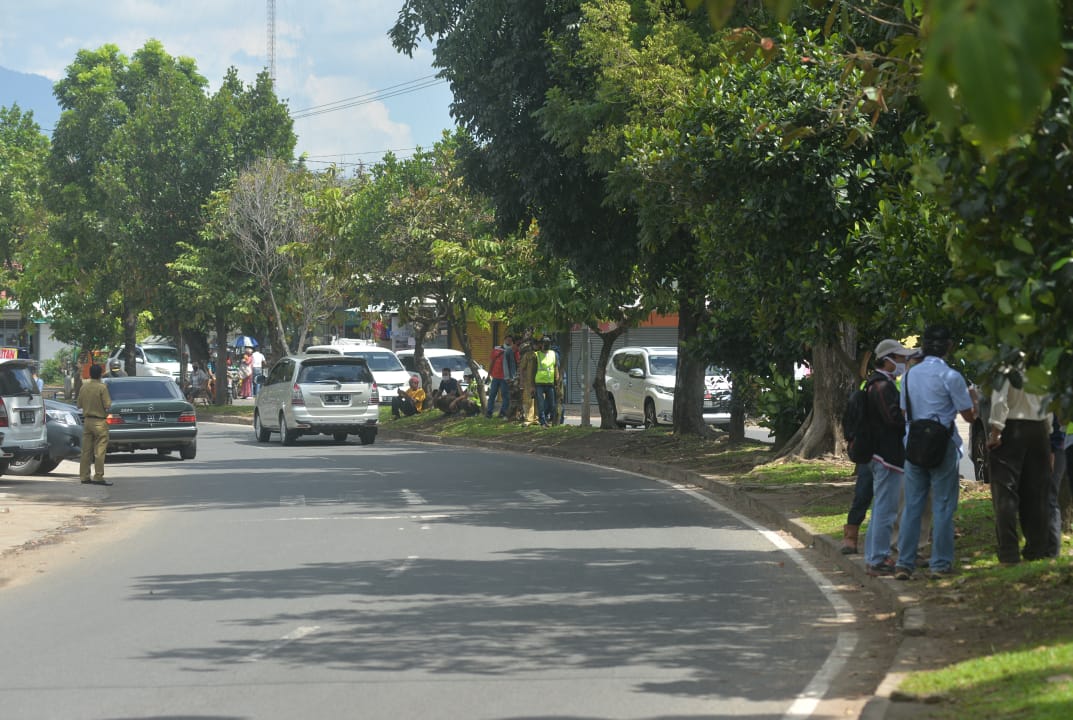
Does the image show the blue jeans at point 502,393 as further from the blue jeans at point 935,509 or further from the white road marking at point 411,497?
the blue jeans at point 935,509

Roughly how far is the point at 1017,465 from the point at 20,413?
14.6 metres

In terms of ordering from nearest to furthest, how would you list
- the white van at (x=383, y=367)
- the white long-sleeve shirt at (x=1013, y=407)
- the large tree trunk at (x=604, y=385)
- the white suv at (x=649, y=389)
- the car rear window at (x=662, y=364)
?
1. the white long-sleeve shirt at (x=1013, y=407)
2. the large tree trunk at (x=604, y=385)
3. the white suv at (x=649, y=389)
4. the car rear window at (x=662, y=364)
5. the white van at (x=383, y=367)

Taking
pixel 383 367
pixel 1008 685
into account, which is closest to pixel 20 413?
pixel 1008 685

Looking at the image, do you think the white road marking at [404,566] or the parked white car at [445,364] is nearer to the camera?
the white road marking at [404,566]

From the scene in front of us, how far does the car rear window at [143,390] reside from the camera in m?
26.8

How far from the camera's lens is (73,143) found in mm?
52000

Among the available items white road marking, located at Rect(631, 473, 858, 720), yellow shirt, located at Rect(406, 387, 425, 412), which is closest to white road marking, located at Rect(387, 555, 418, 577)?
white road marking, located at Rect(631, 473, 858, 720)

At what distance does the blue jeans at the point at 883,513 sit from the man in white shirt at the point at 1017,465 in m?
0.78

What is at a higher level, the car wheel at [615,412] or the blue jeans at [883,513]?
the car wheel at [615,412]

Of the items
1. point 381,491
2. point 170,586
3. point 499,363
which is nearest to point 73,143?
point 499,363

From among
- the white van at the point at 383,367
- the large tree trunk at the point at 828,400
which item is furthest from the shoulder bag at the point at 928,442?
the white van at the point at 383,367

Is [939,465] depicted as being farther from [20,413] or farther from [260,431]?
[260,431]

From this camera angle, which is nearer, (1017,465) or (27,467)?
(1017,465)

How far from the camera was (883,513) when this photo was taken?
35.4 feet
